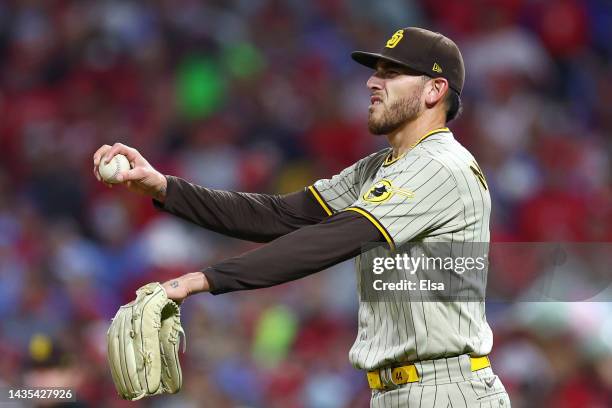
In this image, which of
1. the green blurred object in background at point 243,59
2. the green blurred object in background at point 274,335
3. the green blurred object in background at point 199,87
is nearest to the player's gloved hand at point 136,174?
the green blurred object in background at point 274,335

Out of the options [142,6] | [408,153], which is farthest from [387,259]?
[142,6]

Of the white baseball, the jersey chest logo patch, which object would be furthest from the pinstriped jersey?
the white baseball

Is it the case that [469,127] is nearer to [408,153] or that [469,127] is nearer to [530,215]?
[530,215]

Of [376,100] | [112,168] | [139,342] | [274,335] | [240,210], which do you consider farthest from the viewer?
[274,335]

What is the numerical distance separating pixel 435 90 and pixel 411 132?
0.50 ft

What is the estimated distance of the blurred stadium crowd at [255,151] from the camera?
5.39 meters

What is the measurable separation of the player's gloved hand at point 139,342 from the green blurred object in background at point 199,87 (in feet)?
15.2

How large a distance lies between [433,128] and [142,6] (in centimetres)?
499

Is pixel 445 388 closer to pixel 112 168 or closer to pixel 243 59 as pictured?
pixel 112 168

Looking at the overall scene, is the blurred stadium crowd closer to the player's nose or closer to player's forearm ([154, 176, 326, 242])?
player's forearm ([154, 176, 326, 242])

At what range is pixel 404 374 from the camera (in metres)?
2.98

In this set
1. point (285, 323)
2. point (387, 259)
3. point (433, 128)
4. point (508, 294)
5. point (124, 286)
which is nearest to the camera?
point (387, 259)

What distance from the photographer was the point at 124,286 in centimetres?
625
